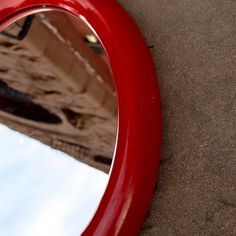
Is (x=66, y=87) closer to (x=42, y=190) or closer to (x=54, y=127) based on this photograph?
(x=54, y=127)

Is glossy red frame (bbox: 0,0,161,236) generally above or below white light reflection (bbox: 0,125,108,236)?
above

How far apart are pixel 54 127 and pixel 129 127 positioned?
170 millimetres

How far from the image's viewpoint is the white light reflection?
943 mm

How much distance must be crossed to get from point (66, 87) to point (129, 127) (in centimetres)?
17

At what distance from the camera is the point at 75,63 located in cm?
99

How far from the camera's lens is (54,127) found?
3.30 ft

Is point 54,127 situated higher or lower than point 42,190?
higher

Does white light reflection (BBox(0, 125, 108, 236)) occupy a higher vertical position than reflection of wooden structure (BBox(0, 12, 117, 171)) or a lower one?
lower

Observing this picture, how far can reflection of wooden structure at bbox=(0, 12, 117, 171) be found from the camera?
0.96 meters

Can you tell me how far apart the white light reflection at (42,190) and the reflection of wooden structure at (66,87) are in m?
0.02

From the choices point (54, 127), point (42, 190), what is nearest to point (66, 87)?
point (54, 127)

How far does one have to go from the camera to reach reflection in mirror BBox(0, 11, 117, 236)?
0.95 metres

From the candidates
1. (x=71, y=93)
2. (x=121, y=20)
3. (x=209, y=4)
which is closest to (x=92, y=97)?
(x=71, y=93)

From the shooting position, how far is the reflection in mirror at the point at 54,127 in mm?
951
